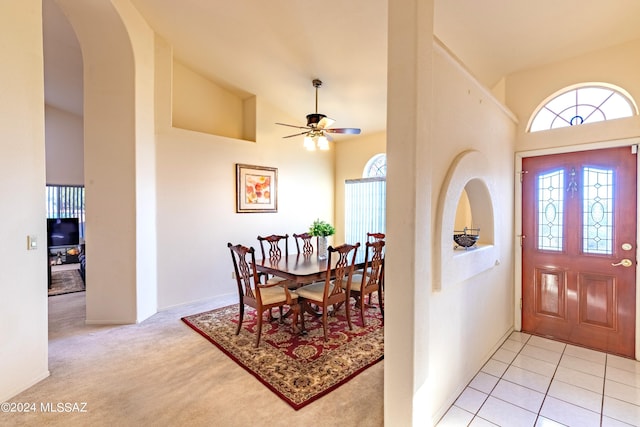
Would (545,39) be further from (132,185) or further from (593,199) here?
(132,185)

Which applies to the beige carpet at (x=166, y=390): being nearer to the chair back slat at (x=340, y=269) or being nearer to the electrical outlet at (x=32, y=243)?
the chair back slat at (x=340, y=269)

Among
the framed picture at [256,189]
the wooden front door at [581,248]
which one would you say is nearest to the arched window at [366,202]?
the framed picture at [256,189]

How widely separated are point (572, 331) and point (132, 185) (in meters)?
5.40

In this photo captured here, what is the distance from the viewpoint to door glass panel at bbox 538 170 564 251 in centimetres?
313

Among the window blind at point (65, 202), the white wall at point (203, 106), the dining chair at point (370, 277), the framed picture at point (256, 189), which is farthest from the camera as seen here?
the window blind at point (65, 202)

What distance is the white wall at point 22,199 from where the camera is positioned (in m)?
2.15

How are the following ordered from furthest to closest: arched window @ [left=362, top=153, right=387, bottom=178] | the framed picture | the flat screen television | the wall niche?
the flat screen television, arched window @ [left=362, top=153, right=387, bottom=178], the framed picture, the wall niche

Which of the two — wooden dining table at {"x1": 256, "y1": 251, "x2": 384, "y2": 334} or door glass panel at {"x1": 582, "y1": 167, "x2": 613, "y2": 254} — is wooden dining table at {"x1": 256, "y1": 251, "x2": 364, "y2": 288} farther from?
door glass panel at {"x1": 582, "y1": 167, "x2": 613, "y2": 254}

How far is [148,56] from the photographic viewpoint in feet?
12.3

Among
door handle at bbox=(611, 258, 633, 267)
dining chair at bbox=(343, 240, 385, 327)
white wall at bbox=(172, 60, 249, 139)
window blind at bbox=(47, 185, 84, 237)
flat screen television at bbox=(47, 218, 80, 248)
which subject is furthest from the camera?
window blind at bbox=(47, 185, 84, 237)

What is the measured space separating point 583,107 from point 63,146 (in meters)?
10.1

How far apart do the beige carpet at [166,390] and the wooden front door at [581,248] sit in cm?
219

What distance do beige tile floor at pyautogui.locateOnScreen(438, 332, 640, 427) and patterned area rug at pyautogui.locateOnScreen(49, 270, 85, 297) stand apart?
19.8 ft

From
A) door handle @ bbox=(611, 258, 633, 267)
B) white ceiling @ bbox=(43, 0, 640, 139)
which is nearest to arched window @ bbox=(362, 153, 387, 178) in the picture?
white ceiling @ bbox=(43, 0, 640, 139)
